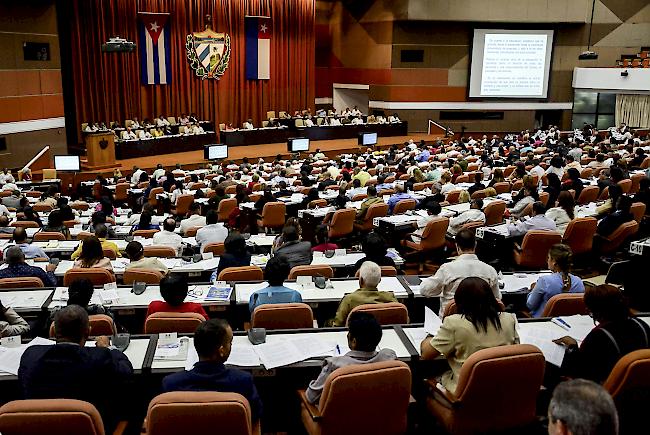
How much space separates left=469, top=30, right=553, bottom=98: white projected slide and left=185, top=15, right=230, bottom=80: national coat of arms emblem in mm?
9877

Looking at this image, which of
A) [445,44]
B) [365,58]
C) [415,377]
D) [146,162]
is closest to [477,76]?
[445,44]

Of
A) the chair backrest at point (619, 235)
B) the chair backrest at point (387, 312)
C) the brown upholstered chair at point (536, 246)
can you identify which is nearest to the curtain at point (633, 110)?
the chair backrest at point (619, 235)

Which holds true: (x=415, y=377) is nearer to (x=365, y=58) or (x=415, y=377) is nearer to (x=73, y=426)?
(x=73, y=426)

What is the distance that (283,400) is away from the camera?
401 cm

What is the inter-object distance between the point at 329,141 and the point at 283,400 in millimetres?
18462

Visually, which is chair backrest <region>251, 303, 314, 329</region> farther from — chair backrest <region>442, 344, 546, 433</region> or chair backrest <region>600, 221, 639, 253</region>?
chair backrest <region>600, 221, 639, 253</region>

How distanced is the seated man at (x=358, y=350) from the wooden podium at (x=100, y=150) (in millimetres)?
13704

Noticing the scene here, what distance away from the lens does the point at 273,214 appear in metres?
9.81

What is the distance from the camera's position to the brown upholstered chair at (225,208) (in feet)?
32.3

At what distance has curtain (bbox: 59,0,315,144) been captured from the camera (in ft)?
59.3

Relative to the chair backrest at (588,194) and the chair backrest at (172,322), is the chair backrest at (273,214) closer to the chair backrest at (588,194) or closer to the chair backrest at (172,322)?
the chair backrest at (588,194)

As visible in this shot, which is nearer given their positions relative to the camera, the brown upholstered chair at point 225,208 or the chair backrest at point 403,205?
the chair backrest at point 403,205

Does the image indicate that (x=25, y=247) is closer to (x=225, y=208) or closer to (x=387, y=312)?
(x=225, y=208)

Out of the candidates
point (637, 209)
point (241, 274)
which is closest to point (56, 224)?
point (241, 274)
